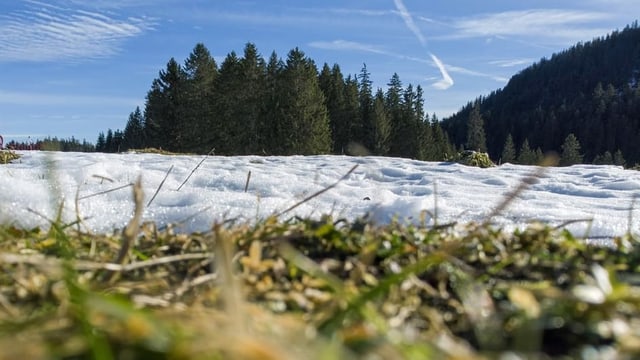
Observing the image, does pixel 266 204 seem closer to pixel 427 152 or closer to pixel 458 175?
pixel 458 175

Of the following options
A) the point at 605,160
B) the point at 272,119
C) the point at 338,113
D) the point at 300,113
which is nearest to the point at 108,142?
the point at 338,113

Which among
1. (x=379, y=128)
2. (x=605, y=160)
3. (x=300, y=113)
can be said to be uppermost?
(x=300, y=113)

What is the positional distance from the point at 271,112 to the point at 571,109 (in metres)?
97.5

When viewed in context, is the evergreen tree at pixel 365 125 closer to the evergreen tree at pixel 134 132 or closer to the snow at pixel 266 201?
the evergreen tree at pixel 134 132

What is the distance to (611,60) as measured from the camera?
487ft

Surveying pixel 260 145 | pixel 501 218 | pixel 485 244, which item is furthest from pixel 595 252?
pixel 260 145

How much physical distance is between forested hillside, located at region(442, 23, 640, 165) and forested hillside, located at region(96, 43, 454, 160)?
33.4 meters

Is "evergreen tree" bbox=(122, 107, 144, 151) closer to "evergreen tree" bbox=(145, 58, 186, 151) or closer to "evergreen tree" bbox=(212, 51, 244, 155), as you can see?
"evergreen tree" bbox=(145, 58, 186, 151)

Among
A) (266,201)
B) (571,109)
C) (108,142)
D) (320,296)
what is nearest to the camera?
(320,296)

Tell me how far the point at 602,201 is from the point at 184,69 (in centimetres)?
4458

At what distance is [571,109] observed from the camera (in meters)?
118

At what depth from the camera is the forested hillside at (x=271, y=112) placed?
40.7 m

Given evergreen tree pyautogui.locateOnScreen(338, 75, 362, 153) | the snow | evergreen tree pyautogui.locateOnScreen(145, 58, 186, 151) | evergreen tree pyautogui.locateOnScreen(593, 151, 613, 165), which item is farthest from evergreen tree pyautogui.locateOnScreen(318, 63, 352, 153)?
the snow

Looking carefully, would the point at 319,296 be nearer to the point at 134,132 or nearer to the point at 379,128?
the point at 379,128
